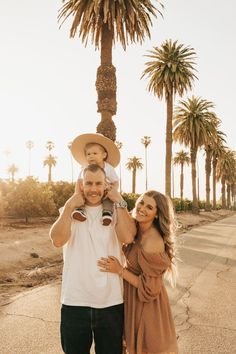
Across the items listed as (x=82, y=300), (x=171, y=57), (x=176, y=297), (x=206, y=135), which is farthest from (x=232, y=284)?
(x=206, y=135)

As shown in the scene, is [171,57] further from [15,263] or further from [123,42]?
[15,263]

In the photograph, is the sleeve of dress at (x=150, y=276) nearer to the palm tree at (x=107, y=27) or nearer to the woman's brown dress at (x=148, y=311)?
the woman's brown dress at (x=148, y=311)

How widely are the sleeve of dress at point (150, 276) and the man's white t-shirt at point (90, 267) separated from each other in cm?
20

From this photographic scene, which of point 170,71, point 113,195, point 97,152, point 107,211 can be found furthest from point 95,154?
point 170,71

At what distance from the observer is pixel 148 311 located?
307cm

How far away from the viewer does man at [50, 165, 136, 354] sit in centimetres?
274

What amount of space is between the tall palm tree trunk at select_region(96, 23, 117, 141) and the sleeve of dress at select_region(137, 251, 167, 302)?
13.6 m

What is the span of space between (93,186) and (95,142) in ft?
2.58

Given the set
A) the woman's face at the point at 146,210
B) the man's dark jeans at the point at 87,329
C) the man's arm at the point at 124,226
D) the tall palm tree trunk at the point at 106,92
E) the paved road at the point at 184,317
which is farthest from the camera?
the tall palm tree trunk at the point at 106,92

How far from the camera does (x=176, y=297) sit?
7.61 meters

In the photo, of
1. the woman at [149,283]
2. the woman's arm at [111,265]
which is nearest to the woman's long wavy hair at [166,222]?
the woman at [149,283]

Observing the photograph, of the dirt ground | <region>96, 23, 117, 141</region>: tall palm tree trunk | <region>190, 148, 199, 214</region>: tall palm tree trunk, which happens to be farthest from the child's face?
<region>190, 148, 199, 214</region>: tall palm tree trunk

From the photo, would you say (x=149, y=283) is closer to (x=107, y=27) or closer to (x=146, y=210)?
(x=146, y=210)

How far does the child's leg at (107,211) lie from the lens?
2775 millimetres
